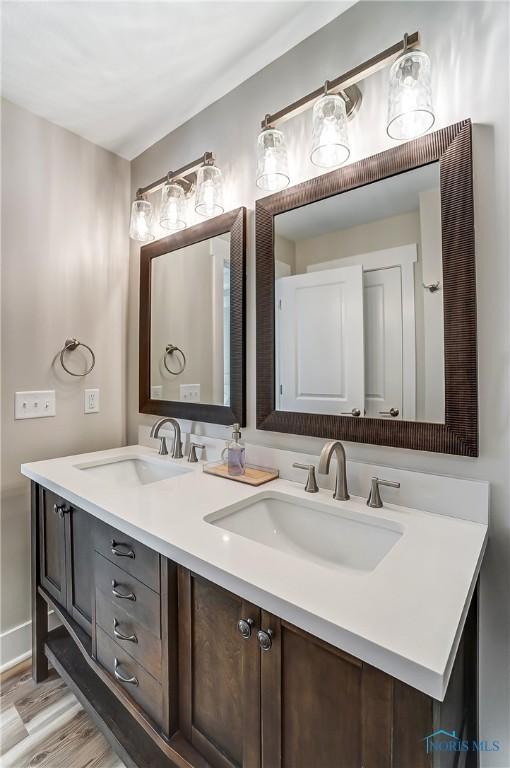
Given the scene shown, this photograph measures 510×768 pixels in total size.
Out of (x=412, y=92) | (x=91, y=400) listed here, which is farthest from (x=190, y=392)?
(x=412, y=92)

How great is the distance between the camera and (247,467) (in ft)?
4.56

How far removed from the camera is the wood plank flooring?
1.19 metres

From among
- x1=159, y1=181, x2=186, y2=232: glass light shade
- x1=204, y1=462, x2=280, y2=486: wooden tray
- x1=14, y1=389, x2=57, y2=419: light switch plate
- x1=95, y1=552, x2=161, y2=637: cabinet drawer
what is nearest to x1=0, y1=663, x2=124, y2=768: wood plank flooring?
x1=95, y1=552, x2=161, y2=637: cabinet drawer

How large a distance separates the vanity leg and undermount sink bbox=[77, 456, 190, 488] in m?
0.24

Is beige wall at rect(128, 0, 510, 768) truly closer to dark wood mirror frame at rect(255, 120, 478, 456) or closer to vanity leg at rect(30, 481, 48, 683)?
dark wood mirror frame at rect(255, 120, 478, 456)

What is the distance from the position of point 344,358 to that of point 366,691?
2.71 ft

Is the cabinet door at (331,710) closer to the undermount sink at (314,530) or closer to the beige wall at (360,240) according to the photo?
the undermount sink at (314,530)

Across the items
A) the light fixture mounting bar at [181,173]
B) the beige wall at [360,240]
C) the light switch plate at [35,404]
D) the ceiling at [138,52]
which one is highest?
the ceiling at [138,52]

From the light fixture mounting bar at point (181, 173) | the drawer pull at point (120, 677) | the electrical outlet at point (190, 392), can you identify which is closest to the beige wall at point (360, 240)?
the light fixture mounting bar at point (181, 173)

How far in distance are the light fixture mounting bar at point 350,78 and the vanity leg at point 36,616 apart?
167cm

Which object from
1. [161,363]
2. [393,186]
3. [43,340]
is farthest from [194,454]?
[393,186]

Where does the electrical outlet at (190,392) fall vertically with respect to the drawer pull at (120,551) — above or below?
above

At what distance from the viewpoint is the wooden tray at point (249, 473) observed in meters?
1.22

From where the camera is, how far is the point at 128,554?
0.99m
